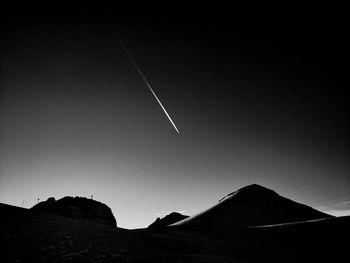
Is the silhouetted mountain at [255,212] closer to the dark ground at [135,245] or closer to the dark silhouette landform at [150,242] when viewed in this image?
the dark silhouette landform at [150,242]

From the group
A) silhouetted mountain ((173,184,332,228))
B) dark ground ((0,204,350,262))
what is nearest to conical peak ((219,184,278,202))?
silhouetted mountain ((173,184,332,228))

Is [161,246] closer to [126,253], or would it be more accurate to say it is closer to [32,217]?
[126,253]

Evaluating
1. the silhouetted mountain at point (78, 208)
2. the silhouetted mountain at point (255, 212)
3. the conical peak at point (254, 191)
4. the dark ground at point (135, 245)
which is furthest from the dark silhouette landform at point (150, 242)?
the silhouetted mountain at point (78, 208)

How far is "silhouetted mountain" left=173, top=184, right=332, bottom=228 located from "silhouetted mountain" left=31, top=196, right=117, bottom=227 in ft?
125

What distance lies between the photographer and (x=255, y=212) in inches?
1246

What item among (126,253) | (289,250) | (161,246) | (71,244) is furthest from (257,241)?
(71,244)

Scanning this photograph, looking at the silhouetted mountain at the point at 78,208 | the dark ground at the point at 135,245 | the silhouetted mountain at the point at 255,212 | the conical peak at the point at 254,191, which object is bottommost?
the dark ground at the point at 135,245

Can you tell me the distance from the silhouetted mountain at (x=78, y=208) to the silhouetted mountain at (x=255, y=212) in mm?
38117

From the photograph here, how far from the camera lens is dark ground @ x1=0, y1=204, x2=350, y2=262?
7434 mm

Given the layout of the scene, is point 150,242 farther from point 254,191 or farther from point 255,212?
point 254,191

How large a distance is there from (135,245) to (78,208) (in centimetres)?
6120

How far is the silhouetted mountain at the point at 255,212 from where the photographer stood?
29.2m

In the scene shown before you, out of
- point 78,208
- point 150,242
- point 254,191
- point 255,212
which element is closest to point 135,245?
point 150,242

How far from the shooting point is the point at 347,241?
12.2m
